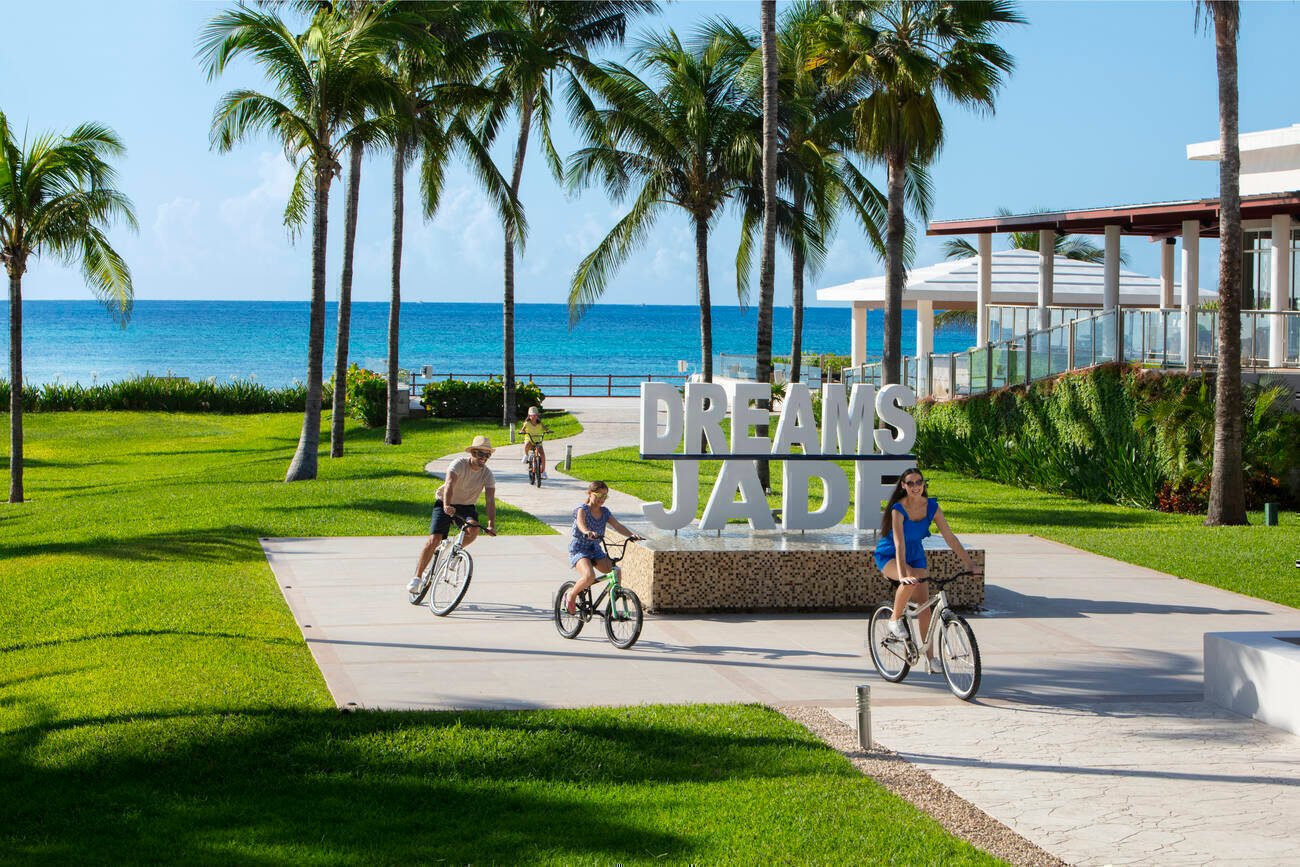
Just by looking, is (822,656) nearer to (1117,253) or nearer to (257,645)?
(257,645)

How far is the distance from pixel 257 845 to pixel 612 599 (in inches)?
208

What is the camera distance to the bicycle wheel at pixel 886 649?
10510 millimetres

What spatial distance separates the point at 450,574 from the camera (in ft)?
43.4

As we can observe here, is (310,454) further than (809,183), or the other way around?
(809,183)

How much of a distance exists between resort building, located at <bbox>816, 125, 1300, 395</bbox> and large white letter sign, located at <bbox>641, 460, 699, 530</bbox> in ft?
39.7

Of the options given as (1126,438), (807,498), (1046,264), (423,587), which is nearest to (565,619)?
(423,587)

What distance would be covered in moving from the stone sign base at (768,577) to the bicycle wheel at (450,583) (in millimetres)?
1820

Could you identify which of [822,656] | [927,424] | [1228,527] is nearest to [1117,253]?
[927,424]

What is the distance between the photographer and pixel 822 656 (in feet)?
38.3

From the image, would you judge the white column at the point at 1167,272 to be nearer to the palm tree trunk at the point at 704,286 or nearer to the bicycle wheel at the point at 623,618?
the palm tree trunk at the point at 704,286

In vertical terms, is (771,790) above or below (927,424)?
below

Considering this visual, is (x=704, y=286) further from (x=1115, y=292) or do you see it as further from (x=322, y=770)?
(x=322, y=770)

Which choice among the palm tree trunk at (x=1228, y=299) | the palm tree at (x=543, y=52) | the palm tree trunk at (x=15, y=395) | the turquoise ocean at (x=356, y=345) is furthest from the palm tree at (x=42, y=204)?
the turquoise ocean at (x=356, y=345)

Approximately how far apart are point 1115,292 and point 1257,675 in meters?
20.4
